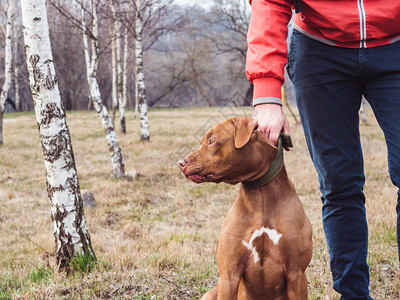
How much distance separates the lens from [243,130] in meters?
1.96

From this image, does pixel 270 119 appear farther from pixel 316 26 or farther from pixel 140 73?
pixel 140 73

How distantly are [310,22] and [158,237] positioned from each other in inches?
121

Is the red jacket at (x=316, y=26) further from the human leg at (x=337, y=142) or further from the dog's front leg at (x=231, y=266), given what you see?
the dog's front leg at (x=231, y=266)

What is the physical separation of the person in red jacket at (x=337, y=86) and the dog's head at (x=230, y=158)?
3.1 inches

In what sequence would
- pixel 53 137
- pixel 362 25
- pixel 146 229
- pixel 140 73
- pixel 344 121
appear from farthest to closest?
1. pixel 140 73
2. pixel 146 229
3. pixel 53 137
4. pixel 344 121
5. pixel 362 25

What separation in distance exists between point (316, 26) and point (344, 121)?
1.68ft

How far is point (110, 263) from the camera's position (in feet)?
11.4

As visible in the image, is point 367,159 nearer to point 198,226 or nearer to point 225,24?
point 198,226

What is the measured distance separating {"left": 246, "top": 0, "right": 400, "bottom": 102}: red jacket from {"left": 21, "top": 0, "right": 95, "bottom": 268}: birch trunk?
6.48 ft

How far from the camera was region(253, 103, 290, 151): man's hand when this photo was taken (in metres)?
1.98

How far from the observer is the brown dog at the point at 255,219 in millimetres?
1938

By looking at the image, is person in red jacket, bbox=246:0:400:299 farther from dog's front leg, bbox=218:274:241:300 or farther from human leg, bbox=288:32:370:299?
dog's front leg, bbox=218:274:241:300

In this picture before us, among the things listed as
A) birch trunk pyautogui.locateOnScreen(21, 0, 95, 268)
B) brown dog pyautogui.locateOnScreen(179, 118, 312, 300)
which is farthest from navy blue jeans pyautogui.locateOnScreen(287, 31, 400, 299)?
birch trunk pyautogui.locateOnScreen(21, 0, 95, 268)

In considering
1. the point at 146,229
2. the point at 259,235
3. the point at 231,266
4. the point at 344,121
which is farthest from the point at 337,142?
the point at 146,229
